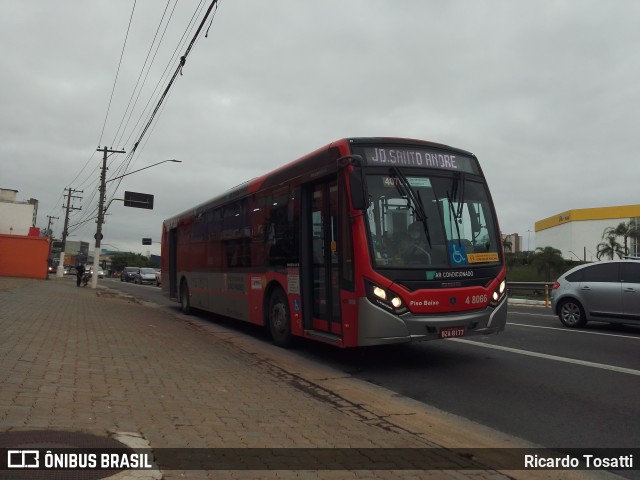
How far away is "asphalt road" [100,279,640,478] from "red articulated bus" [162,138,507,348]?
67cm

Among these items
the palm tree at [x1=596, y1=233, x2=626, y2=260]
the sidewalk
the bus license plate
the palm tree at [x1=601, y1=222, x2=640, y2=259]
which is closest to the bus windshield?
the bus license plate

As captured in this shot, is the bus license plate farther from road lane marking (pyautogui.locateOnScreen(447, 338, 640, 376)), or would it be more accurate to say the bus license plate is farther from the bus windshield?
road lane marking (pyautogui.locateOnScreen(447, 338, 640, 376))

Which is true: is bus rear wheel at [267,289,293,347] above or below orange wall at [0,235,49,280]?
below

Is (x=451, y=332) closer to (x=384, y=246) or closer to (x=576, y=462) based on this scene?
(x=384, y=246)

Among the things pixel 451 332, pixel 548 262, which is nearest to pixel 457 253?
pixel 451 332

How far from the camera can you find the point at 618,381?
670 centimetres

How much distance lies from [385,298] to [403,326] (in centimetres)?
44

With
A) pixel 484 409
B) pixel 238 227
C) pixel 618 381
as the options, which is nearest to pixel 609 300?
pixel 618 381

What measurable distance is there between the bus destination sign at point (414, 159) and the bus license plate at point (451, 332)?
2380mm

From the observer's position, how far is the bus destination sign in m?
7.39

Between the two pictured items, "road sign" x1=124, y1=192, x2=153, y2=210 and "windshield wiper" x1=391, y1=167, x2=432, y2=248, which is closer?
"windshield wiper" x1=391, y1=167, x2=432, y2=248

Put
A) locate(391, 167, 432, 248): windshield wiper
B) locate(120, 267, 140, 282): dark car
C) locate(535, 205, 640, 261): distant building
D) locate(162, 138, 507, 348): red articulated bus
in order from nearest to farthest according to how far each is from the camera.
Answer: locate(162, 138, 507, 348): red articulated bus < locate(391, 167, 432, 248): windshield wiper < locate(120, 267, 140, 282): dark car < locate(535, 205, 640, 261): distant building

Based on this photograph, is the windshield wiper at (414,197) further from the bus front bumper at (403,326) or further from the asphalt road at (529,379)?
the asphalt road at (529,379)

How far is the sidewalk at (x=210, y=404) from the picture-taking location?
13.7ft
